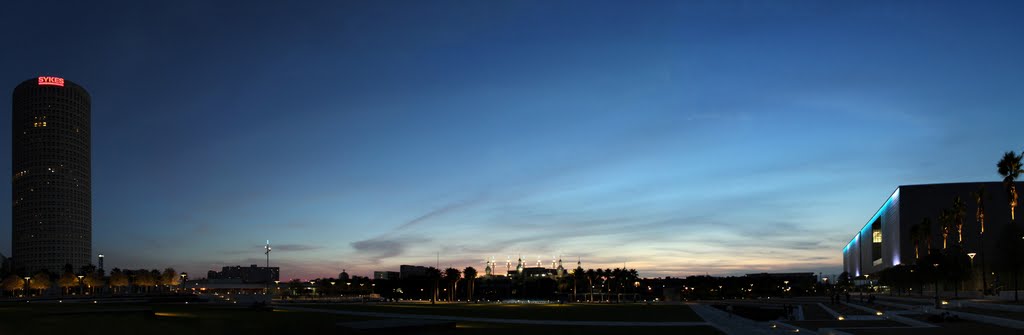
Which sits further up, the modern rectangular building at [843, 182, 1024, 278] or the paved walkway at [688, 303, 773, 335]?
the modern rectangular building at [843, 182, 1024, 278]

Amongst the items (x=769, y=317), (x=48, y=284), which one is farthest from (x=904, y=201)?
(x=48, y=284)

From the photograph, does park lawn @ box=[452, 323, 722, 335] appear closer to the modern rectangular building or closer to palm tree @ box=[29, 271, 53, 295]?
the modern rectangular building

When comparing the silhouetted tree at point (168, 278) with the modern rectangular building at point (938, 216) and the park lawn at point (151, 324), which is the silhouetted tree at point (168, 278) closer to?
the park lawn at point (151, 324)

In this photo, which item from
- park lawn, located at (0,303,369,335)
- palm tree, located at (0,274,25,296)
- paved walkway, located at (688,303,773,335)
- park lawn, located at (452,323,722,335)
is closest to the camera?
park lawn, located at (0,303,369,335)

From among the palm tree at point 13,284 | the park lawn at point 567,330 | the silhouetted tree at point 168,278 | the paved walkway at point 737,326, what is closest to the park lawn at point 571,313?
the paved walkway at point 737,326

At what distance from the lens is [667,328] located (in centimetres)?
4475

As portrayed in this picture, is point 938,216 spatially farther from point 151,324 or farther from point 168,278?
point 168,278

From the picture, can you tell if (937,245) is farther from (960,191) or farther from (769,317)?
(769,317)

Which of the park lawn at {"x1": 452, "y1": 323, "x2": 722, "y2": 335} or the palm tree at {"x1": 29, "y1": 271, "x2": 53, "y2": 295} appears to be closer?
the park lawn at {"x1": 452, "y1": 323, "x2": 722, "y2": 335}

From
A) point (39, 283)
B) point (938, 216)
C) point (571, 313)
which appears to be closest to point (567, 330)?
point (571, 313)

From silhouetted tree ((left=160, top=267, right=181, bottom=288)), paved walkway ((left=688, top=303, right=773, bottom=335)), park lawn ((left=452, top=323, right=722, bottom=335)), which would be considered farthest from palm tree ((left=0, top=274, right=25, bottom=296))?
paved walkway ((left=688, top=303, right=773, bottom=335))

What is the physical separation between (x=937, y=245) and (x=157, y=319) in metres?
120

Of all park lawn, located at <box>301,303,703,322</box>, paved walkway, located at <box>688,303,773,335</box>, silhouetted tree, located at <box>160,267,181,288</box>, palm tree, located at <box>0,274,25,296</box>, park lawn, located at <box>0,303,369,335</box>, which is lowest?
silhouetted tree, located at <box>160,267,181,288</box>

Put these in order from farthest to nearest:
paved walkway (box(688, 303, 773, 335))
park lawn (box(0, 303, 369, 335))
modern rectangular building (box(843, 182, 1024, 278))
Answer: modern rectangular building (box(843, 182, 1024, 278)) → paved walkway (box(688, 303, 773, 335)) → park lawn (box(0, 303, 369, 335))
